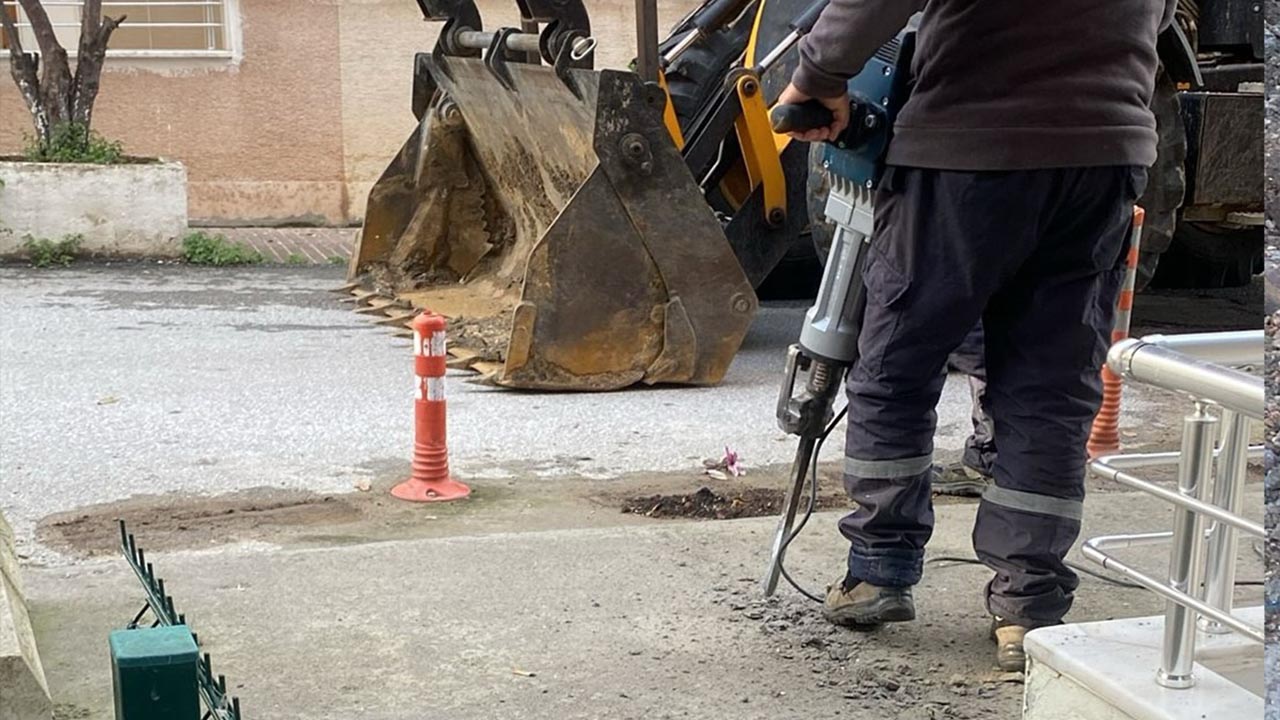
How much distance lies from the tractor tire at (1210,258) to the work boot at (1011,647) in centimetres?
503

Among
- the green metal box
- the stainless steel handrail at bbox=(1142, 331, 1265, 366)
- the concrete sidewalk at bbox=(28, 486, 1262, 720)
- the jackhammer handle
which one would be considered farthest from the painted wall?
the green metal box

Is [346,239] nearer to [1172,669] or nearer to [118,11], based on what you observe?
[118,11]

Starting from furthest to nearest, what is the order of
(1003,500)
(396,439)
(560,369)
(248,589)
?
(560,369)
(396,439)
(248,589)
(1003,500)

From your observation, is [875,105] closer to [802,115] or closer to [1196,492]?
[802,115]

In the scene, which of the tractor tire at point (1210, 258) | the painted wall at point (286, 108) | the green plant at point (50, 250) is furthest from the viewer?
the painted wall at point (286, 108)

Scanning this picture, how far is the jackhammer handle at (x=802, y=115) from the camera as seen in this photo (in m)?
3.12

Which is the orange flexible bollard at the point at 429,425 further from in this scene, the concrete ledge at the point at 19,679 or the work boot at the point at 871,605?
the concrete ledge at the point at 19,679

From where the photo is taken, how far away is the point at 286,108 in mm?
13133

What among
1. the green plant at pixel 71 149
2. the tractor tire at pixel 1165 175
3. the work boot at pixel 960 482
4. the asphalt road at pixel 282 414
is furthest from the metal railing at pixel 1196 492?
the green plant at pixel 71 149

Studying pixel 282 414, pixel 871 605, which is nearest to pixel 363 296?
pixel 282 414

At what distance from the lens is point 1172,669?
6.79ft

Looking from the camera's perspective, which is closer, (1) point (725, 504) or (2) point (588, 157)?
(1) point (725, 504)

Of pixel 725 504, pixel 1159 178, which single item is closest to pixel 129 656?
pixel 725 504

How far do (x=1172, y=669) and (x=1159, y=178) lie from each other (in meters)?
4.75
